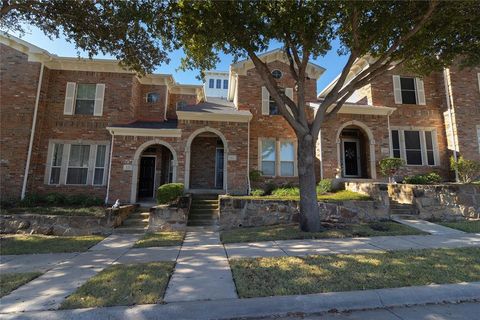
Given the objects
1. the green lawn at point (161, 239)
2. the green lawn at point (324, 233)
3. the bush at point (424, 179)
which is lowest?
the green lawn at point (161, 239)

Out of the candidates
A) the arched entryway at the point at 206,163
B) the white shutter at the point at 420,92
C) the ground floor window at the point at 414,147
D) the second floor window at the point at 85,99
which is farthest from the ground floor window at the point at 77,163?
the white shutter at the point at 420,92

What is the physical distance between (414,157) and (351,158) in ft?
11.0

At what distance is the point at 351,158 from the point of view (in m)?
15.4

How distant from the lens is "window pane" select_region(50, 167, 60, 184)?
44.2 ft

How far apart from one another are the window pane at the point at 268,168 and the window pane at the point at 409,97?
335 inches

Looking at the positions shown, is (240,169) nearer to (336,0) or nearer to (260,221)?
(260,221)

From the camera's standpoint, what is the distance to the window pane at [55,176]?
13484mm

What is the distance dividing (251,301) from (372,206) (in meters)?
7.86

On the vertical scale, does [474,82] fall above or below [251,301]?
above

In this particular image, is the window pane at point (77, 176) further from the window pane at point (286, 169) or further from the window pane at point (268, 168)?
the window pane at point (286, 169)

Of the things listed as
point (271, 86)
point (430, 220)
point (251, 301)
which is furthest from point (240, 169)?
point (251, 301)

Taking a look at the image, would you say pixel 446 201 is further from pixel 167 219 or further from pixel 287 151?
pixel 167 219

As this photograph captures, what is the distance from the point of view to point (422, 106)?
15.5 m

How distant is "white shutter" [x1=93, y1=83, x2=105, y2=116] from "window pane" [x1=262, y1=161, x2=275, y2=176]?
8838 mm
